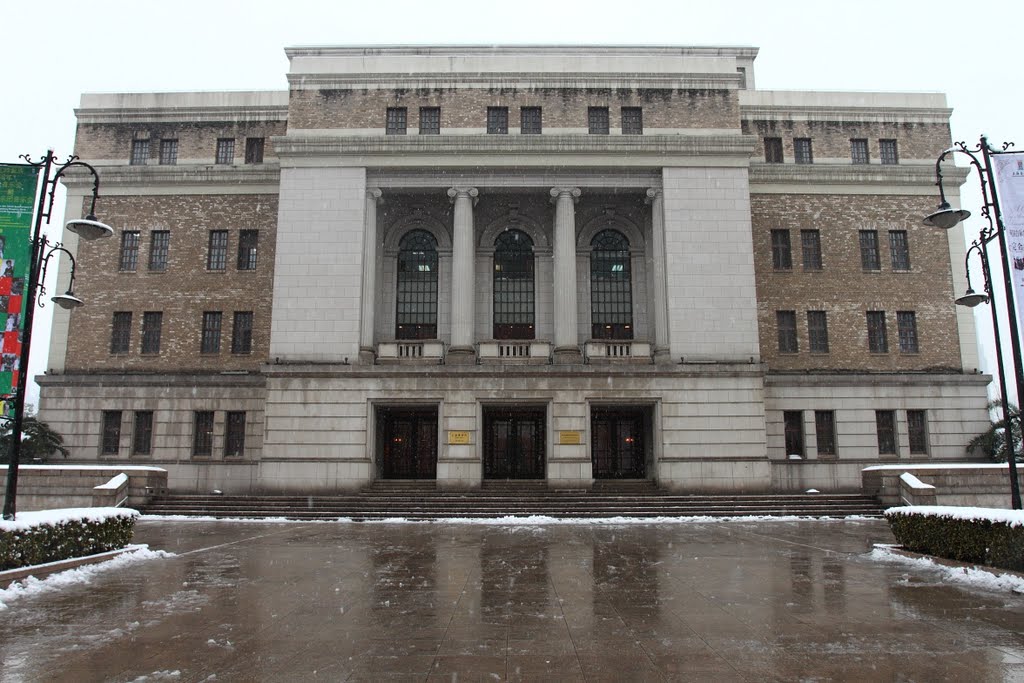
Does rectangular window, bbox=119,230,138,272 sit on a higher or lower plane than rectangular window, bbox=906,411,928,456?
higher

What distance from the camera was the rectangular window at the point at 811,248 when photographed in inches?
1304

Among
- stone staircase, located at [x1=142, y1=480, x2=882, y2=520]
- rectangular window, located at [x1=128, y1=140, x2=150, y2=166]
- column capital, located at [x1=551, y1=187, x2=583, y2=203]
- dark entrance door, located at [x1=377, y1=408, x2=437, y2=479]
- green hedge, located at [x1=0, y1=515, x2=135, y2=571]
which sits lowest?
stone staircase, located at [x1=142, y1=480, x2=882, y2=520]

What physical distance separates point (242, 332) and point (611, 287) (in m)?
17.6

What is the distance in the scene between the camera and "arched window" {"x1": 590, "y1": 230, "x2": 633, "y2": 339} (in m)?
32.5

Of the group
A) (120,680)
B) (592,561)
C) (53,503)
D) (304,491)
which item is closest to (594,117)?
(304,491)

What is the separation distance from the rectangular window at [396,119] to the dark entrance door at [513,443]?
1349cm

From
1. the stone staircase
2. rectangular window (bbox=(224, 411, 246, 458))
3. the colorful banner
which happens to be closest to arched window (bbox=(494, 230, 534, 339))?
the stone staircase

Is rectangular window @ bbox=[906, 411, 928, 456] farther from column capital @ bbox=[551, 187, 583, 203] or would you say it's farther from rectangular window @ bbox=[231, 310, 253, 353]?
rectangular window @ bbox=[231, 310, 253, 353]

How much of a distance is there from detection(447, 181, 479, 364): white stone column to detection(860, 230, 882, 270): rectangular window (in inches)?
733

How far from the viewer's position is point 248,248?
110 feet

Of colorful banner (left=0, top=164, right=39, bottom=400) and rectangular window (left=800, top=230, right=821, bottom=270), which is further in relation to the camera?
rectangular window (left=800, top=230, right=821, bottom=270)

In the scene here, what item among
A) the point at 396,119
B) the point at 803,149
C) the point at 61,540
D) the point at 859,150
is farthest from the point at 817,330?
the point at 61,540

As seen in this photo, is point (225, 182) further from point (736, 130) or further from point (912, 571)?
point (912, 571)

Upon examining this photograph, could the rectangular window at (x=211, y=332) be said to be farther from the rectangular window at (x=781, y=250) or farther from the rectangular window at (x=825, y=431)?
the rectangular window at (x=825, y=431)
